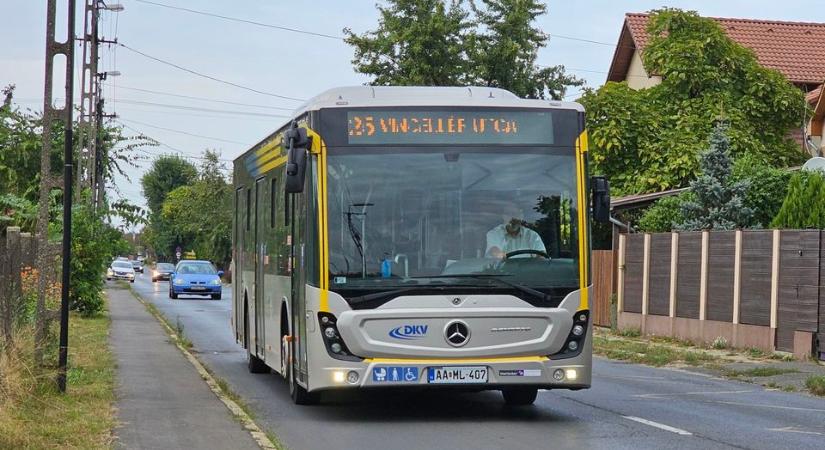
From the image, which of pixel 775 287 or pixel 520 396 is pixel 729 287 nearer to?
pixel 775 287

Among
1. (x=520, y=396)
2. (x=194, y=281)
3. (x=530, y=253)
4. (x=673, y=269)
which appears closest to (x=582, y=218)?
(x=530, y=253)

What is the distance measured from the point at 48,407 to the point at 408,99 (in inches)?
171

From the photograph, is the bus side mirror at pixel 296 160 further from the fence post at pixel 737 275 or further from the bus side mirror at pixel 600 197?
the fence post at pixel 737 275

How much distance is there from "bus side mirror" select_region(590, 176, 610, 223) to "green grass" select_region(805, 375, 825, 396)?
5238 mm

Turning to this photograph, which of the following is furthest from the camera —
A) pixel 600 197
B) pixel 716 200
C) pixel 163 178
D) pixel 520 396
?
pixel 163 178

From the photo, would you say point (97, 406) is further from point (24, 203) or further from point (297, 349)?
point (24, 203)

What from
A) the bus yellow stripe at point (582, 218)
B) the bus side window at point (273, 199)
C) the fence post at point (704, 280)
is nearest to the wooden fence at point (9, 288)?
the bus side window at point (273, 199)

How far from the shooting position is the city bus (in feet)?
41.4

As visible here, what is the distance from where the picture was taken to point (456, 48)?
55.3m

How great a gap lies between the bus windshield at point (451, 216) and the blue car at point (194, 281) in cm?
3922

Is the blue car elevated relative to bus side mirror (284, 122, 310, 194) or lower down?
lower down

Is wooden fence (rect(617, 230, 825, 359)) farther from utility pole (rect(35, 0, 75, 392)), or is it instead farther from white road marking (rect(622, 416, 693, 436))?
utility pole (rect(35, 0, 75, 392))

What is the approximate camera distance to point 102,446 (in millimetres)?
10664

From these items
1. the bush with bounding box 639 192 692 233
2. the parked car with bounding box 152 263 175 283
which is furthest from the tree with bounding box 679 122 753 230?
the parked car with bounding box 152 263 175 283
